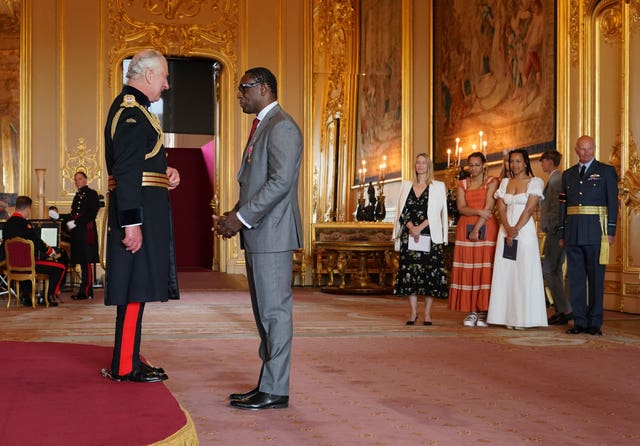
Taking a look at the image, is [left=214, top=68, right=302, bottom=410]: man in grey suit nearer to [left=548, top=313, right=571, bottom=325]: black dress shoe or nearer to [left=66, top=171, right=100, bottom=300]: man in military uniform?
[left=548, top=313, right=571, bottom=325]: black dress shoe

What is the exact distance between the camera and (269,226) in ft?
12.0

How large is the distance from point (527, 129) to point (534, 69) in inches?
26.4

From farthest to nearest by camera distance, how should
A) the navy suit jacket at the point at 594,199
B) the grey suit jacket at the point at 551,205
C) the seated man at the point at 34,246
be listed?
the seated man at the point at 34,246 < the grey suit jacket at the point at 551,205 < the navy suit jacket at the point at 594,199

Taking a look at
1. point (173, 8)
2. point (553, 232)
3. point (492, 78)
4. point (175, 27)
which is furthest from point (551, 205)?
point (173, 8)

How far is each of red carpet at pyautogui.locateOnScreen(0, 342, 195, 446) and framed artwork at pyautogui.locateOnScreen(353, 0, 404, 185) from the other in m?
9.34

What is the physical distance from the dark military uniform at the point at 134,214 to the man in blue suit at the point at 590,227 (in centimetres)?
406

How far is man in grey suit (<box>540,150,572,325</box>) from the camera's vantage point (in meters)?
7.80

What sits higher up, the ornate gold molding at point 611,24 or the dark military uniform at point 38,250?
the ornate gold molding at point 611,24

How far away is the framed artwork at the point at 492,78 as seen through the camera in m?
9.46

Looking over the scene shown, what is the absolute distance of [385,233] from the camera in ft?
38.6

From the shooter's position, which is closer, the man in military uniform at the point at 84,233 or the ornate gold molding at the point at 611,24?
the ornate gold molding at the point at 611,24

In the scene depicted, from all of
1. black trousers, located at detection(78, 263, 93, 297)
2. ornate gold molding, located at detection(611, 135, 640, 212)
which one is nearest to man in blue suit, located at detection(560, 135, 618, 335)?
ornate gold molding, located at detection(611, 135, 640, 212)

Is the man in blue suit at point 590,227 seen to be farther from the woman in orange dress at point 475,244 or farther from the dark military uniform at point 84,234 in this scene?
the dark military uniform at point 84,234

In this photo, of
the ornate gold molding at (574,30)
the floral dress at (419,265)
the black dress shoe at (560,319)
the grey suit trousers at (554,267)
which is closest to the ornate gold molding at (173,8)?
the ornate gold molding at (574,30)
